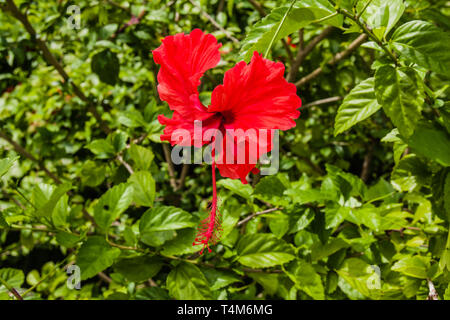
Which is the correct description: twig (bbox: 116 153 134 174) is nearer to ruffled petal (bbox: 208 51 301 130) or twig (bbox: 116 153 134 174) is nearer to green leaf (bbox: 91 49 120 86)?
green leaf (bbox: 91 49 120 86)

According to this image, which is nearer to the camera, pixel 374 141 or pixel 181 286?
pixel 181 286

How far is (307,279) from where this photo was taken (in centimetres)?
94

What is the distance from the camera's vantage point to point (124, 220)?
1.82 metres

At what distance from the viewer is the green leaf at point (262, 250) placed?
0.94 m

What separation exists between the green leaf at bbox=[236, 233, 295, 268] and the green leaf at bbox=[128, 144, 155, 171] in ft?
1.31

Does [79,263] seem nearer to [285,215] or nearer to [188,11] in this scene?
[285,215]

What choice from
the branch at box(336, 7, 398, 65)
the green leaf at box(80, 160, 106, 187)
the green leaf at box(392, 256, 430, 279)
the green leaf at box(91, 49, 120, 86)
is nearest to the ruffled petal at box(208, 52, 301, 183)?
the branch at box(336, 7, 398, 65)

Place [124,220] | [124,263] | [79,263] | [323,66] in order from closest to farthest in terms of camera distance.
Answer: [79,263] → [124,263] → [323,66] → [124,220]

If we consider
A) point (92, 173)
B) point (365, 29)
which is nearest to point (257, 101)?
point (365, 29)

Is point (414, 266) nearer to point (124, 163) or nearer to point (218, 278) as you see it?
point (218, 278)

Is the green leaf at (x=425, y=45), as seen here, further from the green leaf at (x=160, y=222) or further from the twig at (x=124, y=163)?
the twig at (x=124, y=163)

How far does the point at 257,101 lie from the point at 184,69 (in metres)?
0.14

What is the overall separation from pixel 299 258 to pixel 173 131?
589 mm

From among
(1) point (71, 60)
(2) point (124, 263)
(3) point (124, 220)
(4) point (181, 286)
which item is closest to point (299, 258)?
(4) point (181, 286)
